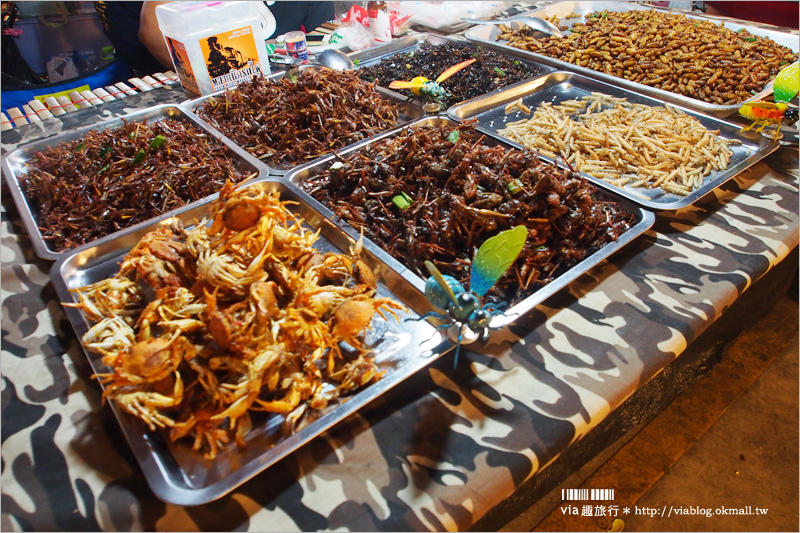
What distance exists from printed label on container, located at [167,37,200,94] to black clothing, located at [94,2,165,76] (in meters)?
1.33

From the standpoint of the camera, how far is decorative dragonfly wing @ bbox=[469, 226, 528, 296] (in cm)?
129

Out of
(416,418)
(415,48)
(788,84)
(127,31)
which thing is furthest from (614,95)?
(127,31)

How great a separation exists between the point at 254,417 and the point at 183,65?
289cm

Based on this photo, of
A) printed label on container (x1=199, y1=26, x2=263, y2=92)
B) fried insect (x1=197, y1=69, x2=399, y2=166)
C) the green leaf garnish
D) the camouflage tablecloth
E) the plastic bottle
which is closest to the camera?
the camouflage tablecloth

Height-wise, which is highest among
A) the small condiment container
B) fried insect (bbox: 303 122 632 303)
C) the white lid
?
the white lid

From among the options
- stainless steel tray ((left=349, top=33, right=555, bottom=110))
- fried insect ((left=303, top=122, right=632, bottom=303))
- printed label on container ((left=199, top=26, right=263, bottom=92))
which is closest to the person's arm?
printed label on container ((left=199, top=26, right=263, bottom=92))

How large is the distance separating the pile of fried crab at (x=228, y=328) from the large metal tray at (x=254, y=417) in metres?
0.04

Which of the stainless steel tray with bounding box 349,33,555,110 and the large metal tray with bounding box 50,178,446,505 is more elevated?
the stainless steel tray with bounding box 349,33,555,110

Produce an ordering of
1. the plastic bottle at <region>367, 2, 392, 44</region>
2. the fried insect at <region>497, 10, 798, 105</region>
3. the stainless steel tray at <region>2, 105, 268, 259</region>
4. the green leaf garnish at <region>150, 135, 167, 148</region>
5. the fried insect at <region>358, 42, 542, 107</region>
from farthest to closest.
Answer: the plastic bottle at <region>367, 2, 392, 44</region> < the fried insect at <region>358, 42, 542, 107</region> < the fried insect at <region>497, 10, 798, 105</region> < the green leaf garnish at <region>150, 135, 167, 148</region> < the stainless steel tray at <region>2, 105, 268, 259</region>

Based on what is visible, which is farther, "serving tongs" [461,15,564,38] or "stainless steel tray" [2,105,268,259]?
"serving tongs" [461,15,564,38]

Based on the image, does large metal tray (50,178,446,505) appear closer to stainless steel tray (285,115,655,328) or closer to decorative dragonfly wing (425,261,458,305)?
stainless steel tray (285,115,655,328)

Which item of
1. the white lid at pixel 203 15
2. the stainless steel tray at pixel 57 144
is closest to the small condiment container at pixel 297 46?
the white lid at pixel 203 15

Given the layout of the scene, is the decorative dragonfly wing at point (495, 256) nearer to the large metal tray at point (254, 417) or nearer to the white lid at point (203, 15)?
the large metal tray at point (254, 417)

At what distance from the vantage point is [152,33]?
384cm
